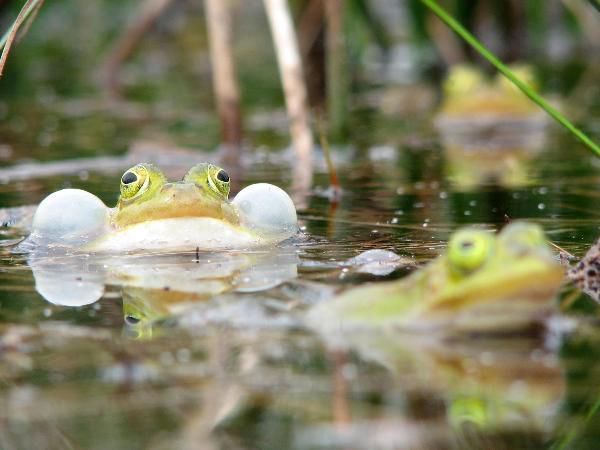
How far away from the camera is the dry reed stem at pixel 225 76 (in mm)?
6770

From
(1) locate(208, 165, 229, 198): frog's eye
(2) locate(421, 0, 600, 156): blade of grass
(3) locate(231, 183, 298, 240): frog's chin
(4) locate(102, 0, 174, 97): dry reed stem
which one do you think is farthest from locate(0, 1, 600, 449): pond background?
(4) locate(102, 0, 174, 97): dry reed stem

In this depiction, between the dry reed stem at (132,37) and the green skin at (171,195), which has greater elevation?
the dry reed stem at (132,37)

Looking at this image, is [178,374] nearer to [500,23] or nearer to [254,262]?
[254,262]

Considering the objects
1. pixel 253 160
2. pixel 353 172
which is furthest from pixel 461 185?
pixel 253 160

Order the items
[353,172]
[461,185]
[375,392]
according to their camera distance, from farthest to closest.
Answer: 1. [353,172]
2. [461,185]
3. [375,392]

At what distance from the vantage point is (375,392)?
2.26m

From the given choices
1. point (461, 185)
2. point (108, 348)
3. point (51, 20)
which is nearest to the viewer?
point (108, 348)

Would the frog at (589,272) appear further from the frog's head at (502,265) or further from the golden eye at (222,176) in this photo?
the golden eye at (222,176)

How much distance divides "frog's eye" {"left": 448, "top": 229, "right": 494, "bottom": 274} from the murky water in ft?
0.65

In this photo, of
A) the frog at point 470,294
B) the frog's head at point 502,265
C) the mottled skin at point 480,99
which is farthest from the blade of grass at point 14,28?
the mottled skin at point 480,99

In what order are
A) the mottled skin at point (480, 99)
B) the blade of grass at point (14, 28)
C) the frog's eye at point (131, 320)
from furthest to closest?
the mottled skin at point (480, 99) < the blade of grass at point (14, 28) < the frog's eye at point (131, 320)

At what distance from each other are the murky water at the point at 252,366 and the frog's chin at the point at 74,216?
160mm

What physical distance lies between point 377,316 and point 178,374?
20.1 inches

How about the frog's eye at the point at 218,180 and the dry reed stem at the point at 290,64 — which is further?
the dry reed stem at the point at 290,64
